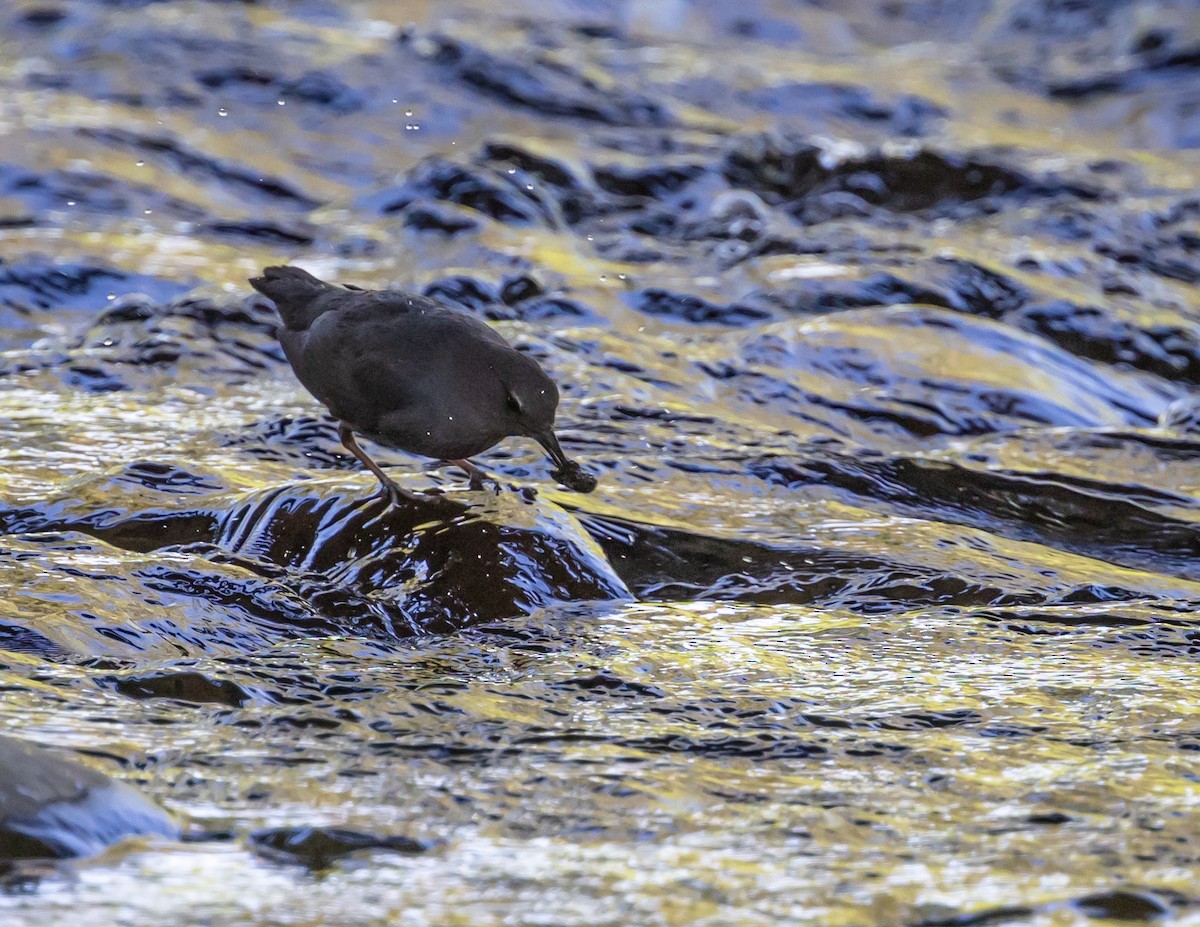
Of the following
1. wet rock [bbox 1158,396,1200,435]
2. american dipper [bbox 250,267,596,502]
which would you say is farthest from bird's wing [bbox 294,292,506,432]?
wet rock [bbox 1158,396,1200,435]

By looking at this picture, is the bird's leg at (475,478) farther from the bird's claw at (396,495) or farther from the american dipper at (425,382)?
the bird's claw at (396,495)

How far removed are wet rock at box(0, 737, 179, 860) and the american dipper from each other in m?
1.81

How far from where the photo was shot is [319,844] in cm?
268

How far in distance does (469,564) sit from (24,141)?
19.9 ft

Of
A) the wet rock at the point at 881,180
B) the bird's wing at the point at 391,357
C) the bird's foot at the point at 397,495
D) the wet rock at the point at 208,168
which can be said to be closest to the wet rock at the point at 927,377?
the bird's wing at the point at 391,357

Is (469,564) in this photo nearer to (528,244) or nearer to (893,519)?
(893,519)

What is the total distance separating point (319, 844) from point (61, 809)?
0.41 m

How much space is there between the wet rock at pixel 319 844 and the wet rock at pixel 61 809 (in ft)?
0.51

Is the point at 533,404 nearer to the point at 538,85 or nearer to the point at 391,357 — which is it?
the point at 391,357

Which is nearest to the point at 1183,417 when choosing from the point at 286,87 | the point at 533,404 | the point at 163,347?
the point at 533,404

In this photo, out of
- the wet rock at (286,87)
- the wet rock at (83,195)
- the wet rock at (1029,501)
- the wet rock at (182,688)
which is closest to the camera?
the wet rock at (182,688)

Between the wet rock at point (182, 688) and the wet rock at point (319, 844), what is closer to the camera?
the wet rock at point (319, 844)

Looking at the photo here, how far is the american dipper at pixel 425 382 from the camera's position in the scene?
4.41m

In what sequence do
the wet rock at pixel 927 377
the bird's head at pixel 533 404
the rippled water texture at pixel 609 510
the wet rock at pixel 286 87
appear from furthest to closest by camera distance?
the wet rock at pixel 286 87 < the wet rock at pixel 927 377 < the bird's head at pixel 533 404 < the rippled water texture at pixel 609 510
